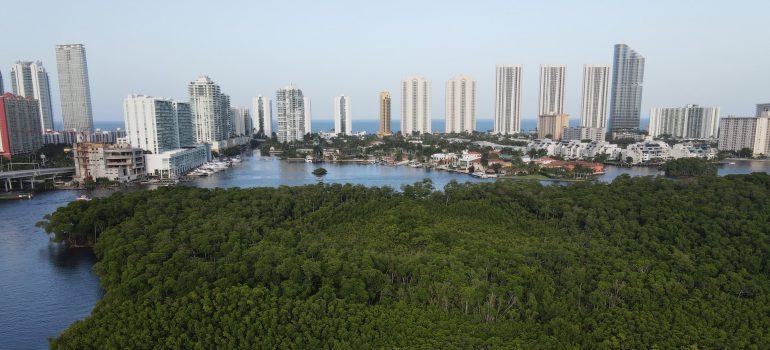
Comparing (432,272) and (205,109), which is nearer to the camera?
(432,272)

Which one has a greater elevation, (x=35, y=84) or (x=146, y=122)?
(x=35, y=84)

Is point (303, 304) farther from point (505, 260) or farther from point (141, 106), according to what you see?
point (141, 106)

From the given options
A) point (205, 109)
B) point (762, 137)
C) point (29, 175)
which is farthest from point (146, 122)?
point (762, 137)

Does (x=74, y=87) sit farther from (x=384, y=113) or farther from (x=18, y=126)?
(x=384, y=113)

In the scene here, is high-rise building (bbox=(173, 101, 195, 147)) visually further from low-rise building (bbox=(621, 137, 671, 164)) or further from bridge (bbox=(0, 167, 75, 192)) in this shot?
low-rise building (bbox=(621, 137, 671, 164))

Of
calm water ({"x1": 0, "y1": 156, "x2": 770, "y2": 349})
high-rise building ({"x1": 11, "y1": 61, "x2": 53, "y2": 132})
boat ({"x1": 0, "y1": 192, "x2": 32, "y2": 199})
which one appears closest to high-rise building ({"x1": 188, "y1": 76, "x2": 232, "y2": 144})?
high-rise building ({"x1": 11, "y1": 61, "x2": 53, "y2": 132})

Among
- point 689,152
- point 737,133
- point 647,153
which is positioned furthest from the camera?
point 737,133

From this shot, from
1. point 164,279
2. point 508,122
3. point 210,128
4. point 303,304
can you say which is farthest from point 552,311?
point 508,122

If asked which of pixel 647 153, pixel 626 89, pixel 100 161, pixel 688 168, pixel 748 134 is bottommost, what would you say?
pixel 688 168
